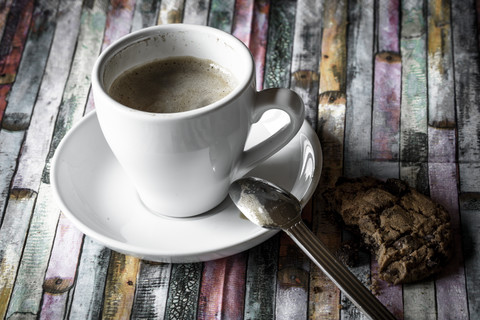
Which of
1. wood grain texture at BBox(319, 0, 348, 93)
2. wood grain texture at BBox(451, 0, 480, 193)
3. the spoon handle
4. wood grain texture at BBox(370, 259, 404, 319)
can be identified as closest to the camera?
the spoon handle

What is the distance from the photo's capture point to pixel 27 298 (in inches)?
43.6

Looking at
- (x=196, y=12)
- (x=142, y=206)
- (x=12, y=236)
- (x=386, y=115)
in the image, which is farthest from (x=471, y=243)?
(x=196, y=12)

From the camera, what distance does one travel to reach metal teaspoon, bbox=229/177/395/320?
0.97 metres

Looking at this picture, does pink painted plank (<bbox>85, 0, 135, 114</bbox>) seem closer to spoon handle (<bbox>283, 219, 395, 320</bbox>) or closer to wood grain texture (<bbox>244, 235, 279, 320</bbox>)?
wood grain texture (<bbox>244, 235, 279, 320</bbox>)

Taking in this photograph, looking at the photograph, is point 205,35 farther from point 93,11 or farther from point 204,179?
point 93,11

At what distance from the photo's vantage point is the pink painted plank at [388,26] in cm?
168

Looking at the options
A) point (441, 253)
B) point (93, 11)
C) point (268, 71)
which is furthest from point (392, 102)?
point (93, 11)

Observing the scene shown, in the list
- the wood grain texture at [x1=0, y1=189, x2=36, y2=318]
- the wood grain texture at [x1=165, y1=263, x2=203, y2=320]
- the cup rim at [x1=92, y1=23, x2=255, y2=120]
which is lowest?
the wood grain texture at [x1=165, y1=263, x2=203, y2=320]

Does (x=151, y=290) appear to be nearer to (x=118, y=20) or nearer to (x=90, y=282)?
(x=90, y=282)

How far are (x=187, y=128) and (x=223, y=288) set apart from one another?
345 millimetres

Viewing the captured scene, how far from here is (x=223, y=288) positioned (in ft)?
3.68

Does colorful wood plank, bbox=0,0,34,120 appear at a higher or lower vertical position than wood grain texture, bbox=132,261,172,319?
higher

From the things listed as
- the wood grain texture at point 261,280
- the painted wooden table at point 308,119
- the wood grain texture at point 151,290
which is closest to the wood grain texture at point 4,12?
the painted wooden table at point 308,119

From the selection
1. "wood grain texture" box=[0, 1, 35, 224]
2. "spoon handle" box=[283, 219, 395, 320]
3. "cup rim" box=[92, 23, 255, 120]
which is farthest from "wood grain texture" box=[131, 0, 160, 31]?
"spoon handle" box=[283, 219, 395, 320]
